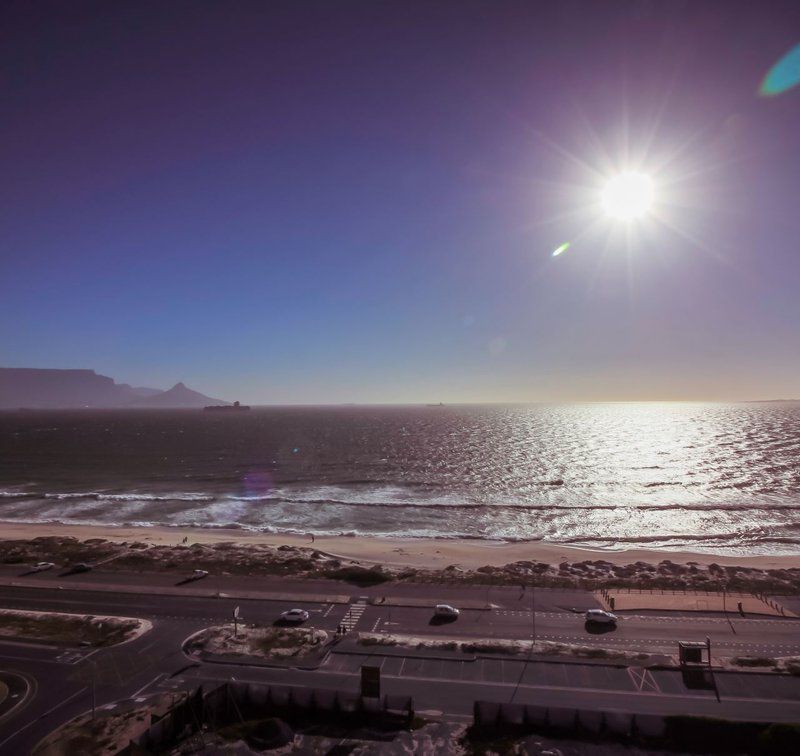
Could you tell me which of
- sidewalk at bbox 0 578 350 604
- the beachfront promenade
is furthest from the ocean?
the beachfront promenade

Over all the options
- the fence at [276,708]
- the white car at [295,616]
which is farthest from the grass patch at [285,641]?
the fence at [276,708]

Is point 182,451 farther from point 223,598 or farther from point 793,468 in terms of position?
point 793,468

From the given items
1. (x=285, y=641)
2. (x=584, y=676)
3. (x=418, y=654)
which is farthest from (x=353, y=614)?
(x=584, y=676)

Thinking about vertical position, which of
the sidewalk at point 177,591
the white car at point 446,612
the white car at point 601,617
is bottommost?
the sidewalk at point 177,591

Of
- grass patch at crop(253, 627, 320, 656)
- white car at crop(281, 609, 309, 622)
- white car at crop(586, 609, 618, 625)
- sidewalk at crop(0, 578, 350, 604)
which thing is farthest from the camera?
sidewalk at crop(0, 578, 350, 604)

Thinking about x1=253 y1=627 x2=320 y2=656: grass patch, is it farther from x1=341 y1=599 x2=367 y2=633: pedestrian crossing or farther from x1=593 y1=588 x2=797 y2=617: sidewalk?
x1=593 y1=588 x2=797 y2=617: sidewalk

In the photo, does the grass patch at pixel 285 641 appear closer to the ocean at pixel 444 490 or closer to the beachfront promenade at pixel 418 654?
the beachfront promenade at pixel 418 654
